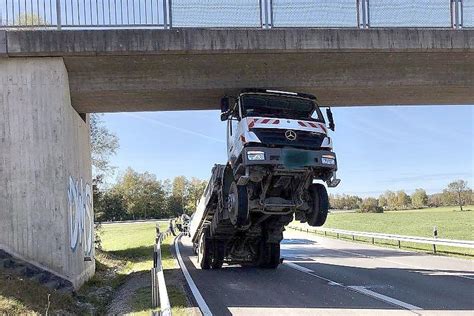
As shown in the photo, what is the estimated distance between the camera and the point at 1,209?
38.8 ft

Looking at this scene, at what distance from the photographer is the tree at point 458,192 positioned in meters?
87.6

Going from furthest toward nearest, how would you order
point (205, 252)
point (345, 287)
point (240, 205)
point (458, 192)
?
1. point (458, 192)
2. point (205, 252)
3. point (240, 205)
4. point (345, 287)

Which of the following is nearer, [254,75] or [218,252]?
[254,75]

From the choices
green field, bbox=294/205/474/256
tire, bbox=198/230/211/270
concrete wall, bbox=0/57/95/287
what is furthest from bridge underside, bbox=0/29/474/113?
green field, bbox=294/205/474/256

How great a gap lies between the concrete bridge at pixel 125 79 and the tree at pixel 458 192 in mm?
78779

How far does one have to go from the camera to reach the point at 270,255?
15422 millimetres

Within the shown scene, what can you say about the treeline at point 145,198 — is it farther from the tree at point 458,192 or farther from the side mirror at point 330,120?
the side mirror at point 330,120

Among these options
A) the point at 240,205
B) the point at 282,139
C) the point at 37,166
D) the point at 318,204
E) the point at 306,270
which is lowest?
the point at 306,270

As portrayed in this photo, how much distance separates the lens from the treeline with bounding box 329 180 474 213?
280 feet

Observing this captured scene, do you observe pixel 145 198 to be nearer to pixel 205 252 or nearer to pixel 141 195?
pixel 141 195

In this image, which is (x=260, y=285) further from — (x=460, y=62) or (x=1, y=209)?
(x=460, y=62)

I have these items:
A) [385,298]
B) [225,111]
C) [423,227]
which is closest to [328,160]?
[225,111]

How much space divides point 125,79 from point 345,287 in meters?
7.62

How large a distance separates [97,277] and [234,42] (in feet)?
26.7
